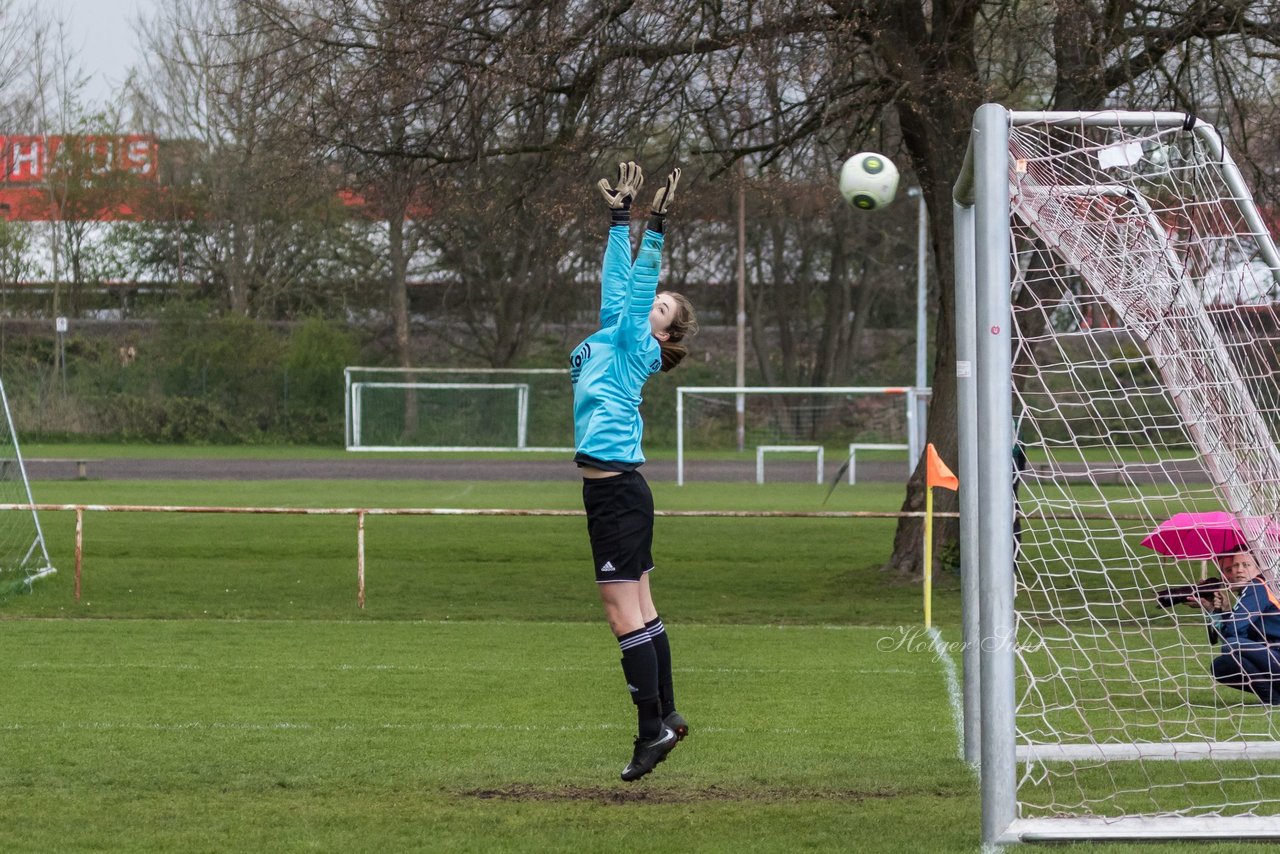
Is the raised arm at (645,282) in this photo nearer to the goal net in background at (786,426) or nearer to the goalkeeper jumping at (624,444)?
the goalkeeper jumping at (624,444)

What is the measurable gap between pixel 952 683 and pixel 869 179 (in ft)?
10.8

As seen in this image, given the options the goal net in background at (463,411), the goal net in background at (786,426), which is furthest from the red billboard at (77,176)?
the goal net in background at (786,426)

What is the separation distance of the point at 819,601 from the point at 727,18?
235 inches

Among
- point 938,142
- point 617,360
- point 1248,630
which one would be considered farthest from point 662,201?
point 938,142

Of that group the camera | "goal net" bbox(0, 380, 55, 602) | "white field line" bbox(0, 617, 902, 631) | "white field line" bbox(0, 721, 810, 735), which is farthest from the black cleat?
"goal net" bbox(0, 380, 55, 602)

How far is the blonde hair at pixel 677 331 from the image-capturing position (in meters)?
5.88

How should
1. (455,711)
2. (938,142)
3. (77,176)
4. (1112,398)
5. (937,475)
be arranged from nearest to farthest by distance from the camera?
(1112,398) → (455,711) → (937,475) → (938,142) → (77,176)

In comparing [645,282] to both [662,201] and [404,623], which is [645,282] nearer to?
[662,201]

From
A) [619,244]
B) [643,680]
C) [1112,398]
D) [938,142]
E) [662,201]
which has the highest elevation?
[938,142]

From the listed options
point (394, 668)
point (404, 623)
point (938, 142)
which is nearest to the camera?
point (394, 668)

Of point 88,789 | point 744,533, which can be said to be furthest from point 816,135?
point 88,789

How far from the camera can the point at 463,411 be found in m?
37.3

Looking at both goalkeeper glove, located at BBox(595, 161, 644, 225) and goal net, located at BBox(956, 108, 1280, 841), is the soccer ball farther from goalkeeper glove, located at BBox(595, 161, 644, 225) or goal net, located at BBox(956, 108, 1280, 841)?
goalkeeper glove, located at BBox(595, 161, 644, 225)

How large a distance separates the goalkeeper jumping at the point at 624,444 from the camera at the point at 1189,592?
86.5 inches
